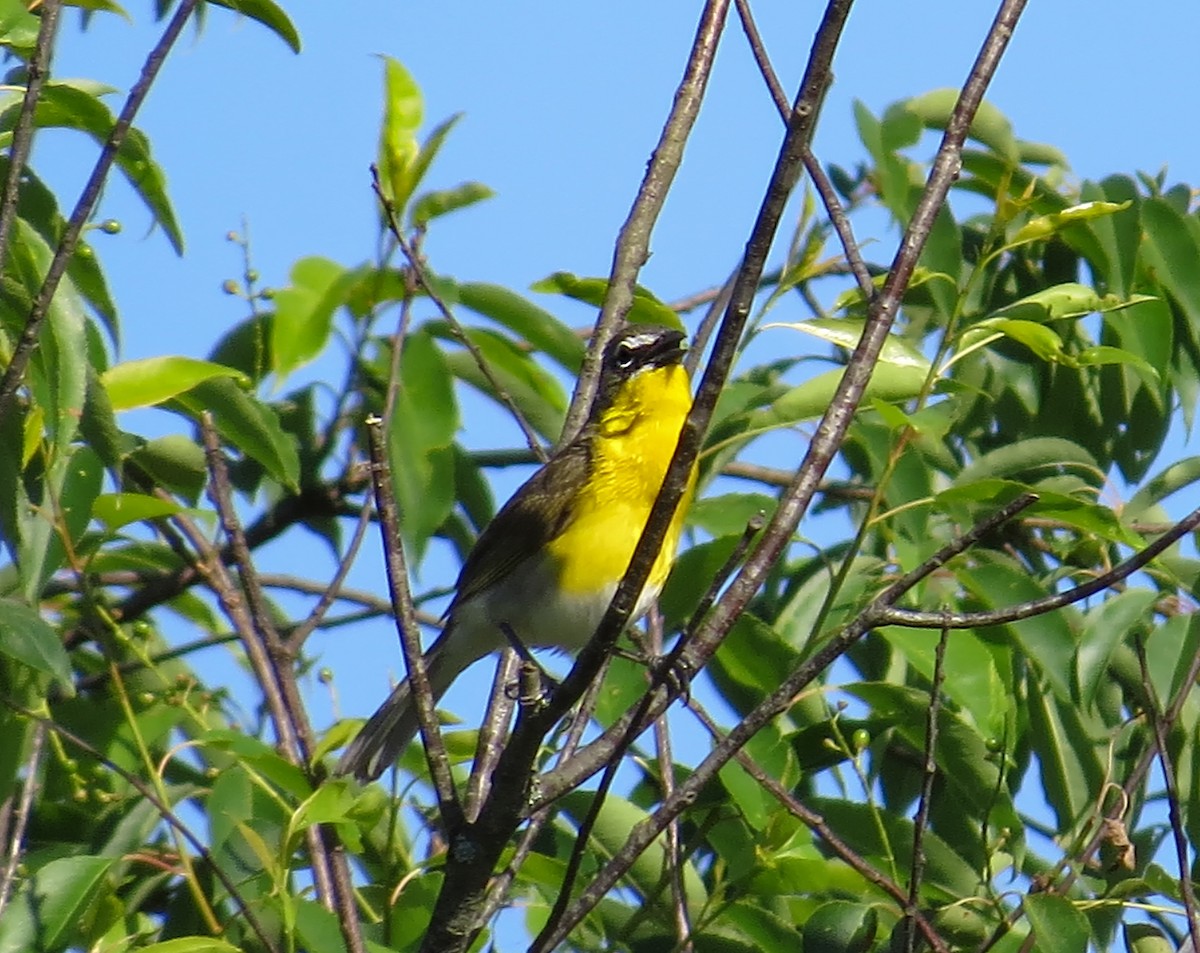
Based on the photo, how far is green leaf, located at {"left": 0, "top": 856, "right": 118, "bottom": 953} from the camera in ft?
10.1

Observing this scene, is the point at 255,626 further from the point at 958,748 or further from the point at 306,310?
the point at 958,748

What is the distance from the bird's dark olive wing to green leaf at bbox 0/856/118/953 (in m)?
1.66

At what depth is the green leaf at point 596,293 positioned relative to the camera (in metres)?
4.29

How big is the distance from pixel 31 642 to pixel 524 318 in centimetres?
156

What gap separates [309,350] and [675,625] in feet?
3.34

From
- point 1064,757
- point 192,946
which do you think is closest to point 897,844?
point 1064,757

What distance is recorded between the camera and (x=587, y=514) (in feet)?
15.2

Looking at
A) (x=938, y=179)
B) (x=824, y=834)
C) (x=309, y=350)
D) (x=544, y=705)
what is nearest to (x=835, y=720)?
(x=824, y=834)

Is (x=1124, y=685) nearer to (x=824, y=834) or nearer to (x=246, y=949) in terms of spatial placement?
(x=824, y=834)

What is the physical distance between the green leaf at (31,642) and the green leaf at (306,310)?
1056 mm

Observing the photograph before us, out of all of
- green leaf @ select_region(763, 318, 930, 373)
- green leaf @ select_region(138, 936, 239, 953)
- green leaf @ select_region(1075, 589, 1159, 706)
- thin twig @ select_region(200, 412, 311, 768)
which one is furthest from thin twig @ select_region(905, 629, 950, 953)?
thin twig @ select_region(200, 412, 311, 768)

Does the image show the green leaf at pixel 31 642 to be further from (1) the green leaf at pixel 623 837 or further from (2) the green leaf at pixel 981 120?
(2) the green leaf at pixel 981 120

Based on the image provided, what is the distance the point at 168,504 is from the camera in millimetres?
3713

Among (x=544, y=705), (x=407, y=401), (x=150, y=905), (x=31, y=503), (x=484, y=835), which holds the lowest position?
(x=150, y=905)
